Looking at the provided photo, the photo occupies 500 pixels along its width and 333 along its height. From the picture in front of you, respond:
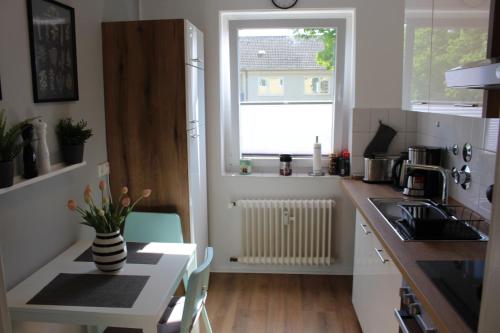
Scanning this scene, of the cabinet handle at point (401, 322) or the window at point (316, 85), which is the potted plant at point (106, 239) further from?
the window at point (316, 85)

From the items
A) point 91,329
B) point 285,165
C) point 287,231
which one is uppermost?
point 285,165

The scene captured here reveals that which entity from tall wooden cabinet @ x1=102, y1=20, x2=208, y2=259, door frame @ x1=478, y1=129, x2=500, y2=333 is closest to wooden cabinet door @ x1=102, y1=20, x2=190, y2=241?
tall wooden cabinet @ x1=102, y1=20, x2=208, y2=259

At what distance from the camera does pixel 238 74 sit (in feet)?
11.5

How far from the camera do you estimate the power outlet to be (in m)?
2.63

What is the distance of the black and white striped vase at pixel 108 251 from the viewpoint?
6.33ft

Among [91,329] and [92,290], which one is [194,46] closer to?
[92,290]

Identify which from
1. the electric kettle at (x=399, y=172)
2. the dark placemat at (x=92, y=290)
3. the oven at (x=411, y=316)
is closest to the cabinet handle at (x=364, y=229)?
the electric kettle at (x=399, y=172)

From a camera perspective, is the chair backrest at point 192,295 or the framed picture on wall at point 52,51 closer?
the chair backrest at point 192,295

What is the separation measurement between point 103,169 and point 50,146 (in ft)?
1.99

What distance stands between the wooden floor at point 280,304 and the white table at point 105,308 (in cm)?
97

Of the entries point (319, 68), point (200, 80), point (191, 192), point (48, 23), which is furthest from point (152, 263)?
point (319, 68)

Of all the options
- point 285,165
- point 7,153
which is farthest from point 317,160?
point 7,153

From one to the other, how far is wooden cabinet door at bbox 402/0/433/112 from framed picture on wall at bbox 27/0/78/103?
1.86m

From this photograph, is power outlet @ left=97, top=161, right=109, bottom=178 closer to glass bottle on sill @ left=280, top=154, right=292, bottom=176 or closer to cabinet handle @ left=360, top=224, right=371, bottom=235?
glass bottle on sill @ left=280, top=154, right=292, bottom=176
